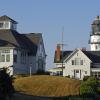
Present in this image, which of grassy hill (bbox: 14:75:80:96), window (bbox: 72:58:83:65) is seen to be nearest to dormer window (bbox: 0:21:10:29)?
window (bbox: 72:58:83:65)

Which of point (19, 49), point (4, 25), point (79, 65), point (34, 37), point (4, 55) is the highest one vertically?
point (4, 25)

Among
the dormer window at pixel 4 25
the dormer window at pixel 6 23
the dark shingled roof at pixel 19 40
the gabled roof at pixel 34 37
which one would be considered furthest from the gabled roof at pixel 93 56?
the dormer window at pixel 4 25

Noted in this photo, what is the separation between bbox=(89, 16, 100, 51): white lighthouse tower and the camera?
122m

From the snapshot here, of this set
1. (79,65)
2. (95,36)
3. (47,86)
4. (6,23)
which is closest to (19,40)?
(6,23)

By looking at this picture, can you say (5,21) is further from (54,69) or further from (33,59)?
(54,69)

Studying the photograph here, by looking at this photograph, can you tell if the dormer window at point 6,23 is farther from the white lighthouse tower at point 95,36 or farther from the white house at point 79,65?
the white lighthouse tower at point 95,36

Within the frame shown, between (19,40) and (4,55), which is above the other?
(19,40)

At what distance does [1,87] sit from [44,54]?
6076 centimetres

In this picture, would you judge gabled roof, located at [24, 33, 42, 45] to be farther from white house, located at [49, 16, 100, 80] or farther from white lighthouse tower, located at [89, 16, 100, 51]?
white lighthouse tower, located at [89, 16, 100, 51]

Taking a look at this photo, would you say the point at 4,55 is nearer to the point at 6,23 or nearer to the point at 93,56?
the point at 6,23

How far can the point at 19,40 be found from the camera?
82.4 m

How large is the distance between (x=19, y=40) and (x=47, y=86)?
33.7 meters

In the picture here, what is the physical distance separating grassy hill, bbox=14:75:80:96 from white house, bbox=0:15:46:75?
24528mm

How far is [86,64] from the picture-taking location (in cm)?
9644
